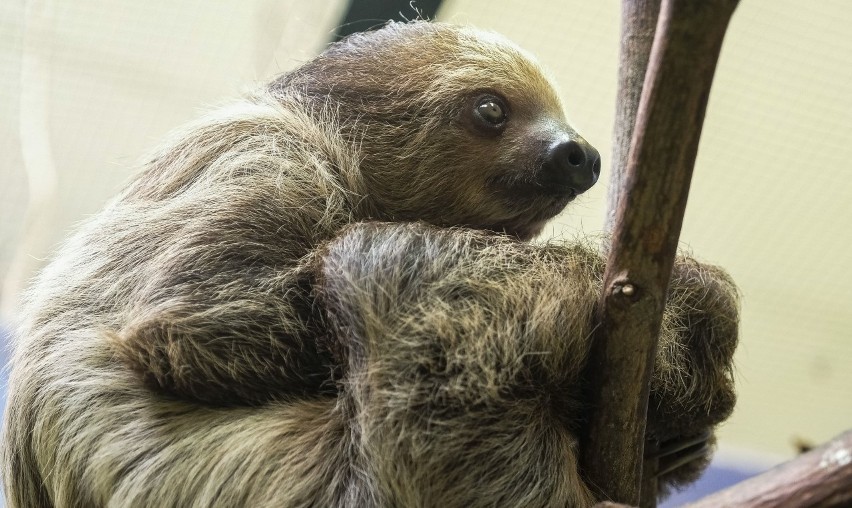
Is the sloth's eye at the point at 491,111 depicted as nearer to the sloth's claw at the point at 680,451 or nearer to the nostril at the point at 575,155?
the nostril at the point at 575,155

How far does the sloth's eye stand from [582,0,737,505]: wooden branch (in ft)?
4.38

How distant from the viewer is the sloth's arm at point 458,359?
215cm

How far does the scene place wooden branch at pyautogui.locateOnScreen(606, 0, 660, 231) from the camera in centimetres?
312

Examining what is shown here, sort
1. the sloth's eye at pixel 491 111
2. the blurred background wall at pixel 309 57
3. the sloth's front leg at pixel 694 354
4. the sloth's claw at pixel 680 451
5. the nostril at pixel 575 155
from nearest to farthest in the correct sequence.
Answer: the sloth's front leg at pixel 694 354 → the sloth's claw at pixel 680 451 → the nostril at pixel 575 155 → the sloth's eye at pixel 491 111 → the blurred background wall at pixel 309 57

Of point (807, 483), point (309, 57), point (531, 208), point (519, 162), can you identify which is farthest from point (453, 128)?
point (807, 483)

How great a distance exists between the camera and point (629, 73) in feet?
10.5

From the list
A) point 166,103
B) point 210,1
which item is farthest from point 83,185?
point 210,1

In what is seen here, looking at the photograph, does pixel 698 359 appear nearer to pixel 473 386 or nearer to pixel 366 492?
pixel 473 386

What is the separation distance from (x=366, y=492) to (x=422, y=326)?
448 millimetres

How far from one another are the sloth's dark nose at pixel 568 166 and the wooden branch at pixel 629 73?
0.14 metres

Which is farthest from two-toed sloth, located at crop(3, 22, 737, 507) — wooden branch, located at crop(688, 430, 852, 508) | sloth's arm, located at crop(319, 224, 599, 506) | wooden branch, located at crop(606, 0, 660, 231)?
wooden branch, located at crop(688, 430, 852, 508)

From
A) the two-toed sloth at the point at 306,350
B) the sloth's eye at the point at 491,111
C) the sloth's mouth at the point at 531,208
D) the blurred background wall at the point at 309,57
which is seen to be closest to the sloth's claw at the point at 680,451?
the two-toed sloth at the point at 306,350

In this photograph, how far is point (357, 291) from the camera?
2.23 m

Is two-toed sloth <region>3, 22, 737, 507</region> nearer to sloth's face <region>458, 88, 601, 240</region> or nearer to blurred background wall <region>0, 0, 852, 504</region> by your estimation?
sloth's face <region>458, 88, 601, 240</region>
